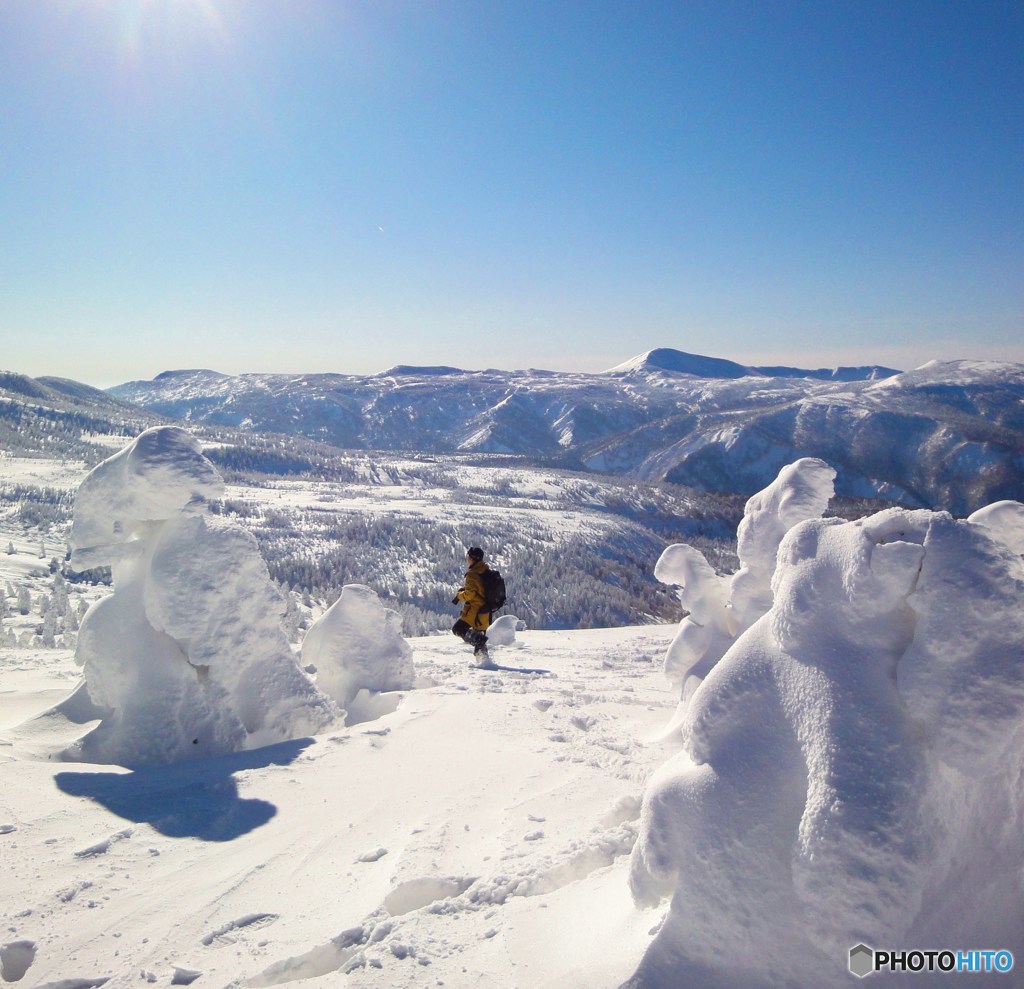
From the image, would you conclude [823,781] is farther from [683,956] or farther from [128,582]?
[128,582]

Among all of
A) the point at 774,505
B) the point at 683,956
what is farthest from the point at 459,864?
the point at 774,505

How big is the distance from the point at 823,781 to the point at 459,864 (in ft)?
7.51

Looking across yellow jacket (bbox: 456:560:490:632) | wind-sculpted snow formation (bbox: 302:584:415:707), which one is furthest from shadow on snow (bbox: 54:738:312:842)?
yellow jacket (bbox: 456:560:490:632)

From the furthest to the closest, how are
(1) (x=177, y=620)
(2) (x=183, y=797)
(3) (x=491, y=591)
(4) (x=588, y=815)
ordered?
(3) (x=491, y=591) < (1) (x=177, y=620) < (2) (x=183, y=797) < (4) (x=588, y=815)

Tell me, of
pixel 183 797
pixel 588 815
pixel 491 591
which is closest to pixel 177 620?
pixel 183 797

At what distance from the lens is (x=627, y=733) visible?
21.7 feet

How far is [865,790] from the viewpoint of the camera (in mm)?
2535

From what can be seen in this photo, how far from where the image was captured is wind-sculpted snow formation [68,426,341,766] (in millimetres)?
6500

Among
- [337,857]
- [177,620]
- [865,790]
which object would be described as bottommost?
[337,857]

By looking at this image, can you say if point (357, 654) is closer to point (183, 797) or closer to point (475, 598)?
point (475, 598)

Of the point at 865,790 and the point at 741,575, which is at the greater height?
the point at 865,790

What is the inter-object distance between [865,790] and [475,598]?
908 centimetres

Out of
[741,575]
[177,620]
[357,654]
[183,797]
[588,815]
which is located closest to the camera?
[588,815]

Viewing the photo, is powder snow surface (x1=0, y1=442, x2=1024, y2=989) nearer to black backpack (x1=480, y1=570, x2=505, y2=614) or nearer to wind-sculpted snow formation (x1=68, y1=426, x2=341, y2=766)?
wind-sculpted snow formation (x1=68, y1=426, x2=341, y2=766)
